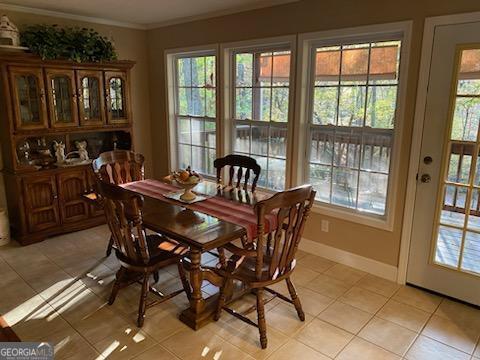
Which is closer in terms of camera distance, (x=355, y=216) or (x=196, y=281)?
A: (x=196, y=281)

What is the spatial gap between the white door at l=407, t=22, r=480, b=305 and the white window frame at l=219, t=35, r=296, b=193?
47.3 inches

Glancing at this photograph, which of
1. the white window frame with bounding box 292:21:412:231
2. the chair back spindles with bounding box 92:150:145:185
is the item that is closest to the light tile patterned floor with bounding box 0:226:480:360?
the white window frame with bounding box 292:21:412:231

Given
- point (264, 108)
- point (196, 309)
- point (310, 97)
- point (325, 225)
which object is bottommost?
point (196, 309)

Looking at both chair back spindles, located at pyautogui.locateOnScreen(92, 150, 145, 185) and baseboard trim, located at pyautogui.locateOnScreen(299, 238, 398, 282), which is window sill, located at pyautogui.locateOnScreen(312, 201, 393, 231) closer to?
baseboard trim, located at pyautogui.locateOnScreen(299, 238, 398, 282)

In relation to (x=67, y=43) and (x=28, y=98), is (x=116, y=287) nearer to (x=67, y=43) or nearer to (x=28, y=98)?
(x=28, y=98)

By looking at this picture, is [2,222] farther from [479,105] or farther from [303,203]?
[479,105]

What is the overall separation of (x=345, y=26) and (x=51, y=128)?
10.0 ft

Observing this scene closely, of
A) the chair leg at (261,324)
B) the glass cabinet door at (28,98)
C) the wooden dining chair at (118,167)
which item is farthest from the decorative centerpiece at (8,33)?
the chair leg at (261,324)

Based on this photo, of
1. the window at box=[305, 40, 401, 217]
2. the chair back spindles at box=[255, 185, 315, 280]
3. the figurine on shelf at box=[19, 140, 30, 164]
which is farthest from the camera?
the figurine on shelf at box=[19, 140, 30, 164]

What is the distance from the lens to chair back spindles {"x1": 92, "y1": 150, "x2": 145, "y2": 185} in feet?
10.9

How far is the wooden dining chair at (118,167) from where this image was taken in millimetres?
3317

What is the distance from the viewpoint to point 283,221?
85.4 inches

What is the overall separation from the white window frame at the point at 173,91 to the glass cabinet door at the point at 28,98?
1510 mm

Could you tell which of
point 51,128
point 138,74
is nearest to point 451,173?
point 51,128
